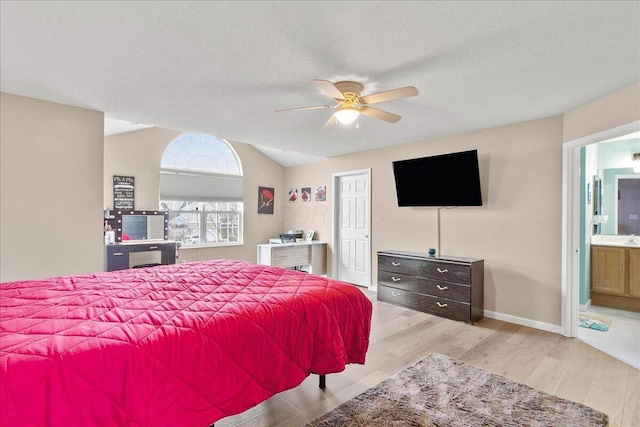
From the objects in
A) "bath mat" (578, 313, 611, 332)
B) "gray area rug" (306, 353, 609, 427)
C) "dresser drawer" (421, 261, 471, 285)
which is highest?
"dresser drawer" (421, 261, 471, 285)

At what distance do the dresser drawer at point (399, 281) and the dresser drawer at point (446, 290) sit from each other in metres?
0.07

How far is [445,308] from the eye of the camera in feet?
12.7

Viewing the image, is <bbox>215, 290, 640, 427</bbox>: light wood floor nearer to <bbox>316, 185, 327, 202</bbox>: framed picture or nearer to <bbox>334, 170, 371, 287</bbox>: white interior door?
<bbox>334, 170, 371, 287</bbox>: white interior door

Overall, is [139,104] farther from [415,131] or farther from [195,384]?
[415,131]

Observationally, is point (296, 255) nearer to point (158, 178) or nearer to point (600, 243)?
point (158, 178)

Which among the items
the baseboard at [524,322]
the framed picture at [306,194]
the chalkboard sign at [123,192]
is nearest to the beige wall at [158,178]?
the chalkboard sign at [123,192]

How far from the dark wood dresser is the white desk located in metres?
1.75

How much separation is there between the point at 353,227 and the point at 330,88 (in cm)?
365

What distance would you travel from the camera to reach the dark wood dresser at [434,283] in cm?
372

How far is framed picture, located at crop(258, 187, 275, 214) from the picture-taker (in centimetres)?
701

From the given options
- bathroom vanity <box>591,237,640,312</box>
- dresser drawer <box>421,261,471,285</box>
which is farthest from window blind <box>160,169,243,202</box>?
bathroom vanity <box>591,237,640,312</box>

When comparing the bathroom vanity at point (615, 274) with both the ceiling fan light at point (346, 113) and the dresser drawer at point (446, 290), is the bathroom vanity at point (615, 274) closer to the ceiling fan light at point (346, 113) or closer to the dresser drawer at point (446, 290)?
the dresser drawer at point (446, 290)

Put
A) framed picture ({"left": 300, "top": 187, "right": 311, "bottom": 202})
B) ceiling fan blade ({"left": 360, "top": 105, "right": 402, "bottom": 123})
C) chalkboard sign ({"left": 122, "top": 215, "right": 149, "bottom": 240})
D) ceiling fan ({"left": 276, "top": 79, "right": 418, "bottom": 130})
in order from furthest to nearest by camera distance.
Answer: framed picture ({"left": 300, "top": 187, "right": 311, "bottom": 202})
chalkboard sign ({"left": 122, "top": 215, "right": 149, "bottom": 240})
ceiling fan blade ({"left": 360, "top": 105, "right": 402, "bottom": 123})
ceiling fan ({"left": 276, "top": 79, "right": 418, "bottom": 130})

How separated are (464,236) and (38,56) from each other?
14.8ft
